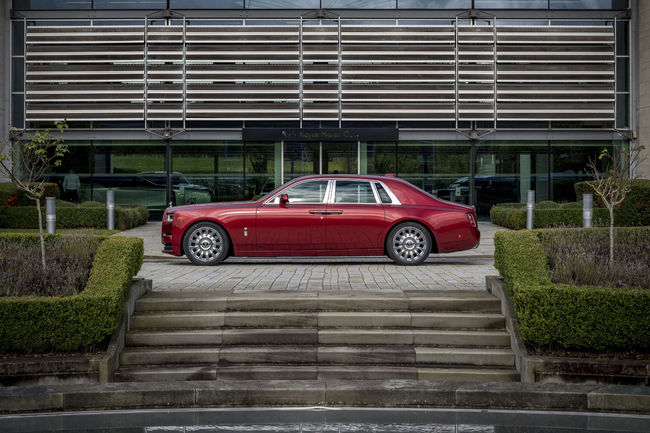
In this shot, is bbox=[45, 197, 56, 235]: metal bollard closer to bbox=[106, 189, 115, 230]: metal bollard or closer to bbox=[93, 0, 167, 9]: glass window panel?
bbox=[106, 189, 115, 230]: metal bollard

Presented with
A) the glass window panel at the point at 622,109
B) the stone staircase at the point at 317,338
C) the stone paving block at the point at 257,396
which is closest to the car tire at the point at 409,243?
the stone staircase at the point at 317,338

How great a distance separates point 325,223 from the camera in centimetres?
1245

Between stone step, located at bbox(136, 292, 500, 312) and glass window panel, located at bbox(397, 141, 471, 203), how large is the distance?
19.3 metres

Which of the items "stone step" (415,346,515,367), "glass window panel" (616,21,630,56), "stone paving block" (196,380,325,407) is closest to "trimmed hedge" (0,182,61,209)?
"stone paving block" (196,380,325,407)

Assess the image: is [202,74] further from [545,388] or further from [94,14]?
[545,388]

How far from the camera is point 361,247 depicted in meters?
12.5

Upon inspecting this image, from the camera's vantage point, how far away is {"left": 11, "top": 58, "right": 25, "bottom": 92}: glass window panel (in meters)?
27.0

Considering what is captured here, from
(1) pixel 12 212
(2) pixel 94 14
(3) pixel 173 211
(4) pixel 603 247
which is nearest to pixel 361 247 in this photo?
(3) pixel 173 211

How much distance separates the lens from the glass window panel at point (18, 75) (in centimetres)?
2705

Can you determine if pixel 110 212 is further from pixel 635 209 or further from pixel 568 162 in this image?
pixel 568 162

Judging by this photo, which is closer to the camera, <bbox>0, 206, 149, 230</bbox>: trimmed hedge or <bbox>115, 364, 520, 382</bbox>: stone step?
<bbox>115, 364, 520, 382</bbox>: stone step

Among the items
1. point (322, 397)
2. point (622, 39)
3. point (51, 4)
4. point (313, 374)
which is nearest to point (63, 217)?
point (51, 4)

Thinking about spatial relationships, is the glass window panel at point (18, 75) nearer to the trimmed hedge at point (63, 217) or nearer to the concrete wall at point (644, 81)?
the trimmed hedge at point (63, 217)

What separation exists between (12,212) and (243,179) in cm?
843
